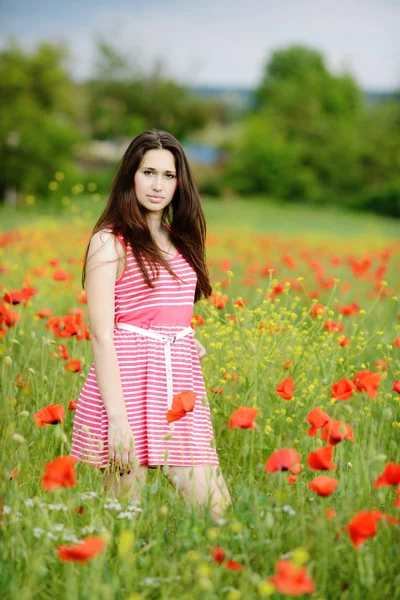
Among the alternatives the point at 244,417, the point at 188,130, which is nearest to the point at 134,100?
the point at 188,130

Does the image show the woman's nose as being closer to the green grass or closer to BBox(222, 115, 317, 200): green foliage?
the green grass

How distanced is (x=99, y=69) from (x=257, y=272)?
2608cm

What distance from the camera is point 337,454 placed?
8.25ft

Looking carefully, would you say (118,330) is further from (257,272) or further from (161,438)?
(257,272)

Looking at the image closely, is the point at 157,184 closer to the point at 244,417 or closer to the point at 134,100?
the point at 244,417

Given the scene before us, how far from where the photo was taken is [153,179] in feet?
8.49

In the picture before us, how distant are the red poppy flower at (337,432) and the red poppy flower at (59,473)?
2.07ft

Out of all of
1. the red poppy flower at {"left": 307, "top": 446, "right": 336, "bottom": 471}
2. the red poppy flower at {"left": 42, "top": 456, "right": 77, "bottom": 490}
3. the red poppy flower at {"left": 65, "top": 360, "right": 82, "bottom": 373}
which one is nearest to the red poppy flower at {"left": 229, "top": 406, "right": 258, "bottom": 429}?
the red poppy flower at {"left": 307, "top": 446, "right": 336, "bottom": 471}

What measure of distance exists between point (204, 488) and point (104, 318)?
612mm

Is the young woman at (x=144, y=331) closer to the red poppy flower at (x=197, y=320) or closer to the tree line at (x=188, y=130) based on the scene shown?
the red poppy flower at (x=197, y=320)

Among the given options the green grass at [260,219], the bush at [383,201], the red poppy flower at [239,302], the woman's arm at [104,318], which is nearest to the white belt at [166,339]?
the woman's arm at [104,318]

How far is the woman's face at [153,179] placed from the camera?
2.58 m

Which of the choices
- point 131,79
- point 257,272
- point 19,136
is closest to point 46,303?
point 257,272

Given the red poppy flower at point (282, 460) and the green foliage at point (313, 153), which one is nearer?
the red poppy flower at point (282, 460)
